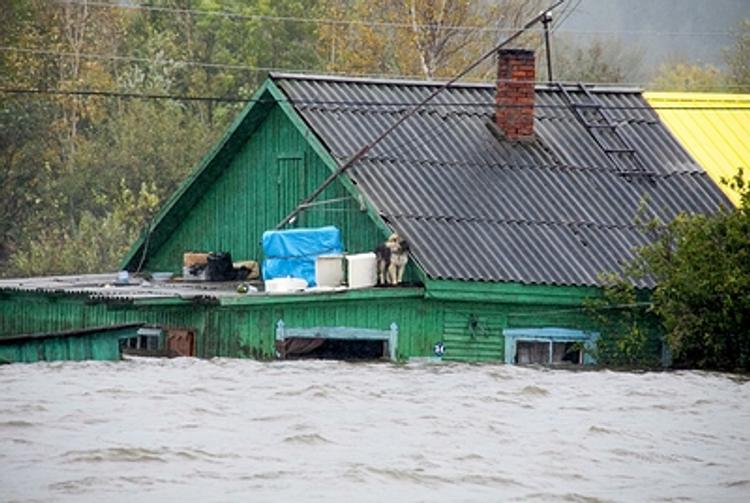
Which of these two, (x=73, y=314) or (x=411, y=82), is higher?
(x=411, y=82)

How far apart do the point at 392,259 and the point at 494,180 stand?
300 cm

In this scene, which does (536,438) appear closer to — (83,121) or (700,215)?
(700,215)

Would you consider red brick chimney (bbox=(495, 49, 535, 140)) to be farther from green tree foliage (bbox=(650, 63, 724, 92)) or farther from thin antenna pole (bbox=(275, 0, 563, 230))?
green tree foliage (bbox=(650, 63, 724, 92))

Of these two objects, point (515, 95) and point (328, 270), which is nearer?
point (328, 270)

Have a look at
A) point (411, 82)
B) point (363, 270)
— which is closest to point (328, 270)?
point (363, 270)

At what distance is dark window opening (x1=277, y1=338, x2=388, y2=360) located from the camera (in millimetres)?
29109

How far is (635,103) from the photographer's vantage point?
34094 millimetres

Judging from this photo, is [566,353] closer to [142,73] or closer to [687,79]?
[142,73]

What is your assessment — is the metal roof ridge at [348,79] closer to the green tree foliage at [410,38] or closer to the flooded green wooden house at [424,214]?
the flooded green wooden house at [424,214]

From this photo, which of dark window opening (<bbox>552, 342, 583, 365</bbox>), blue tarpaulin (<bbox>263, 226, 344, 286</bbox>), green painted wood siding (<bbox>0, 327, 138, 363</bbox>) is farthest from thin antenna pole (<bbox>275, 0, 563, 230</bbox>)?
green painted wood siding (<bbox>0, 327, 138, 363</bbox>)

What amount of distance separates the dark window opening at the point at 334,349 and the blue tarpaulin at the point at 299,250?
0.84m

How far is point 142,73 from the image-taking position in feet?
194

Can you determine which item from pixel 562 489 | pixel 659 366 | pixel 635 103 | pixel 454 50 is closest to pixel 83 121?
pixel 454 50

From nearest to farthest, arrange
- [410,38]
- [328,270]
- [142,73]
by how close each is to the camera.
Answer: [328,270] → [410,38] → [142,73]
